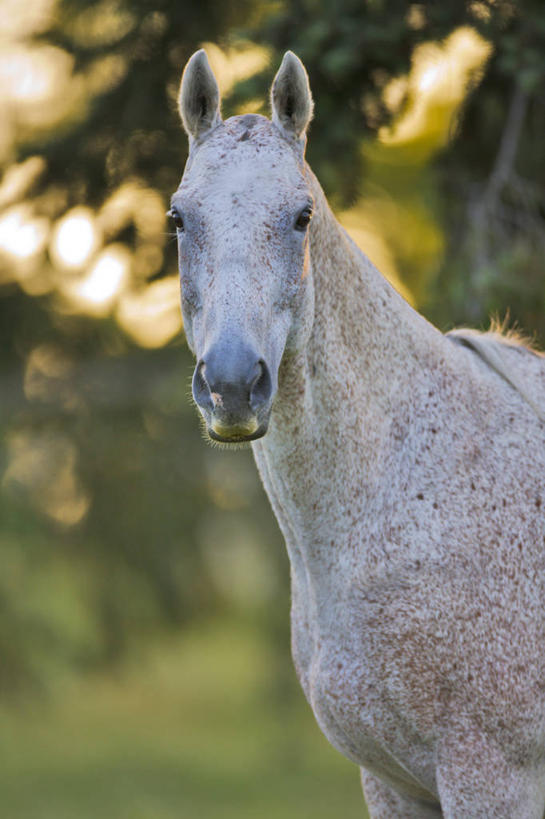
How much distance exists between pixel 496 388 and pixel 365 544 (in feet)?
2.51

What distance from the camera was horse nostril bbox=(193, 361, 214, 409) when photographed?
2.77m

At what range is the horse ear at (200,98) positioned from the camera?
333cm

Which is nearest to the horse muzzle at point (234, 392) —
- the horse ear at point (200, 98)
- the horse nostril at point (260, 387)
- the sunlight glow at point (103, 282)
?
the horse nostril at point (260, 387)

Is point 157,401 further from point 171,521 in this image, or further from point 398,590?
point 398,590

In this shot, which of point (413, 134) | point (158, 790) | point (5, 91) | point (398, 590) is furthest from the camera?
point (158, 790)

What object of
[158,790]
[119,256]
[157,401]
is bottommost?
[158,790]

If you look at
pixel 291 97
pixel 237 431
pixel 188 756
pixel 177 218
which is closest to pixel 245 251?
pixel 177 218

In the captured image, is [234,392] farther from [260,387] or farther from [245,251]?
[245,251]

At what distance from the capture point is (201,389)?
281 cm

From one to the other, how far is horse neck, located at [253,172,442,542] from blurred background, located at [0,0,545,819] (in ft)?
6.77

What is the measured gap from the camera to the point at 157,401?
7145mm

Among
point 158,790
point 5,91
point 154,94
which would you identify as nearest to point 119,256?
point 154,94

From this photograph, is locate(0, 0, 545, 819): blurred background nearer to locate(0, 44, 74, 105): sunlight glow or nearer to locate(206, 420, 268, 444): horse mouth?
locate(0, 44, 74, 105): sunlight glow

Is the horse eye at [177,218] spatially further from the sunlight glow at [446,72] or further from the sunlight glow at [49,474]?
the sunlight glow at [49,474]
